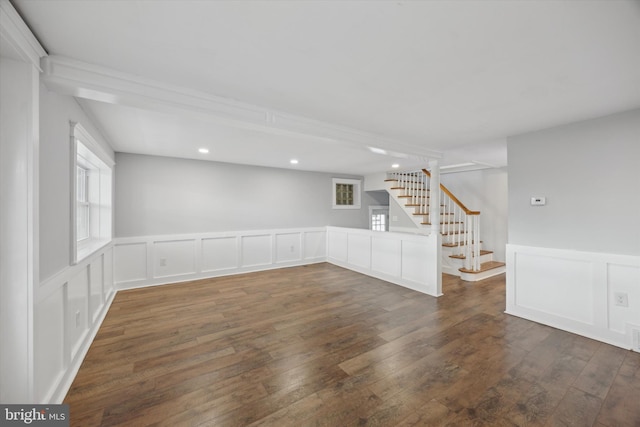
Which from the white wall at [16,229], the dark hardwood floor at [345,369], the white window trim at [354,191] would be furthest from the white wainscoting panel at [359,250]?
the white wall at [16,229]

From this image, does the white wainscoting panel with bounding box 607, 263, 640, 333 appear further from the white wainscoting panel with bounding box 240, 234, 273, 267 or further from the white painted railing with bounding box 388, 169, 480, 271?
the white wainscoting panel with bounding box 240, 234, 273, 267

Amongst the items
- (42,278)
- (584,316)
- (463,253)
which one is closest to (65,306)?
(42,278)

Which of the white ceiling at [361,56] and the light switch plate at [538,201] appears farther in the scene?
the light switch plate at [538,201]

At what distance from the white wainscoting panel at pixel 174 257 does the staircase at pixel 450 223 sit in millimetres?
4399

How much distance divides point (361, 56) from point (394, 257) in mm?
3729

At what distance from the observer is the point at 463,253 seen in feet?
17.1

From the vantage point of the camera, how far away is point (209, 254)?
4992mm

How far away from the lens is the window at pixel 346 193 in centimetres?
676

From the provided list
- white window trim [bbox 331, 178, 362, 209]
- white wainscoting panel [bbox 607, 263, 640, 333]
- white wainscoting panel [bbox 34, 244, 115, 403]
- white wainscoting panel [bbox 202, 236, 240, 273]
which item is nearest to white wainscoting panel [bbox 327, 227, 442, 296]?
white window trim [bbox 331, 178, 362, 209]

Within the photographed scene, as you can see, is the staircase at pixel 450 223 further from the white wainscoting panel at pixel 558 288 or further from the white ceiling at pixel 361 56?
the white ceiling at pixel 361 56

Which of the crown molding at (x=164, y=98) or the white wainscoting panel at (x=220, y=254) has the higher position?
the crown molding at (x=164, y=98)

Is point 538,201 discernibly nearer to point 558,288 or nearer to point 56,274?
point 558,288

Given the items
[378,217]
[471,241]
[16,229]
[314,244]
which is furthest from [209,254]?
[471,241]

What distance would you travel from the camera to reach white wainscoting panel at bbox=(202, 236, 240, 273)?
4.96m
